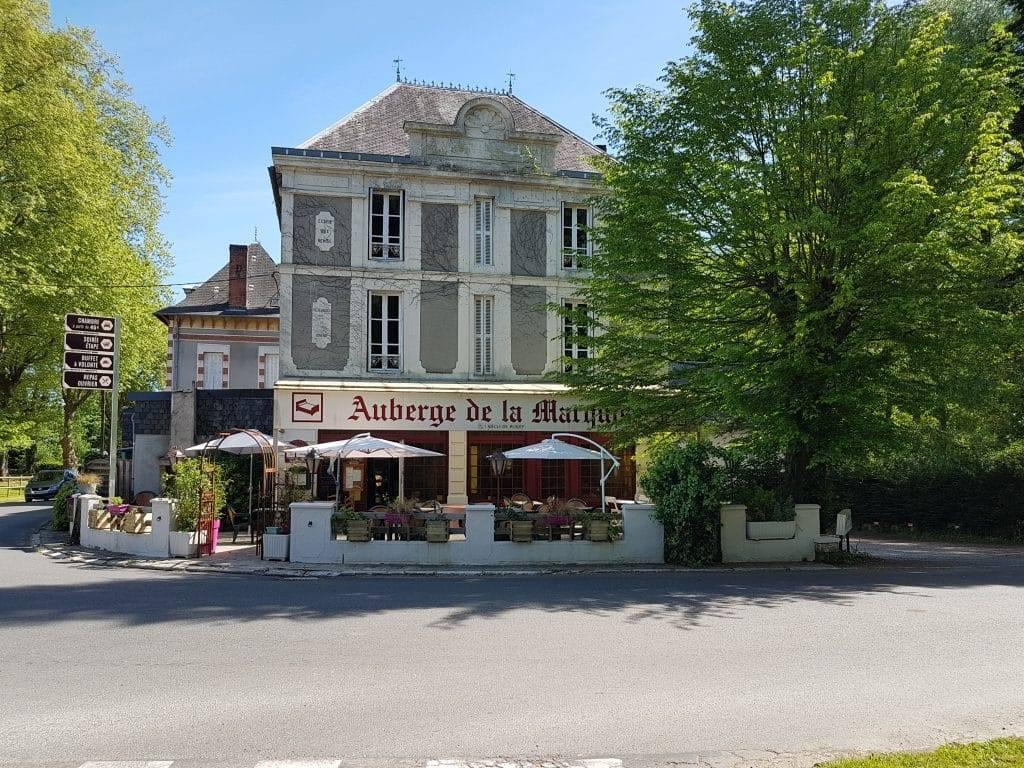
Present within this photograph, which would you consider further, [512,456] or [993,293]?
[512,456]

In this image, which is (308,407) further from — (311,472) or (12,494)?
(12,494)

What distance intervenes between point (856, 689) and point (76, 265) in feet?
97.1

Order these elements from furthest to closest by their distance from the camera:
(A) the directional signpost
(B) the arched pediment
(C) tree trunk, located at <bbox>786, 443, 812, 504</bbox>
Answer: (B) the arched pediment
(A) the directional signpost
(C) tree trunk, located at <bbox>786, 443, 812, 504</bbox>

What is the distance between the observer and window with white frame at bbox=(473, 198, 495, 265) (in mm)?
24359

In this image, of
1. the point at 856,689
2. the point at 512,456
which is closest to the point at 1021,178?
the point at 512,456

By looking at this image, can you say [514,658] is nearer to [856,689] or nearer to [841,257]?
[856,689]

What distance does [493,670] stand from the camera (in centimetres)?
737

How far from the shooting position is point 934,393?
15812 millimetres

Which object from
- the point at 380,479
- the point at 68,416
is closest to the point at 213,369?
the point at 68,416

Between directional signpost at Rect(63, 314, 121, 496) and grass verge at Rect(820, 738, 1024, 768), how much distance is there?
1808cm

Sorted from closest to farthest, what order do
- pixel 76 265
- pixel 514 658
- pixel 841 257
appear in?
pixel 514 658 < pixel 841 257 < pixel 76 265

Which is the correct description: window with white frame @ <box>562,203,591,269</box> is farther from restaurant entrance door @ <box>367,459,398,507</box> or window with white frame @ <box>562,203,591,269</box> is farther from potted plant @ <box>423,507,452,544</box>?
potted plant @ <box>423,507,452,544</box>

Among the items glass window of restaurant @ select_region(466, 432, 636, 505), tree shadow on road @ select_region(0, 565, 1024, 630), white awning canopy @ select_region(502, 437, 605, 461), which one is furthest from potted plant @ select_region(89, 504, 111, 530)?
glass window of restaurant @ select_region(466, 432, 636, 505)

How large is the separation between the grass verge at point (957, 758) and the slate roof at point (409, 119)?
2045 centimetres
